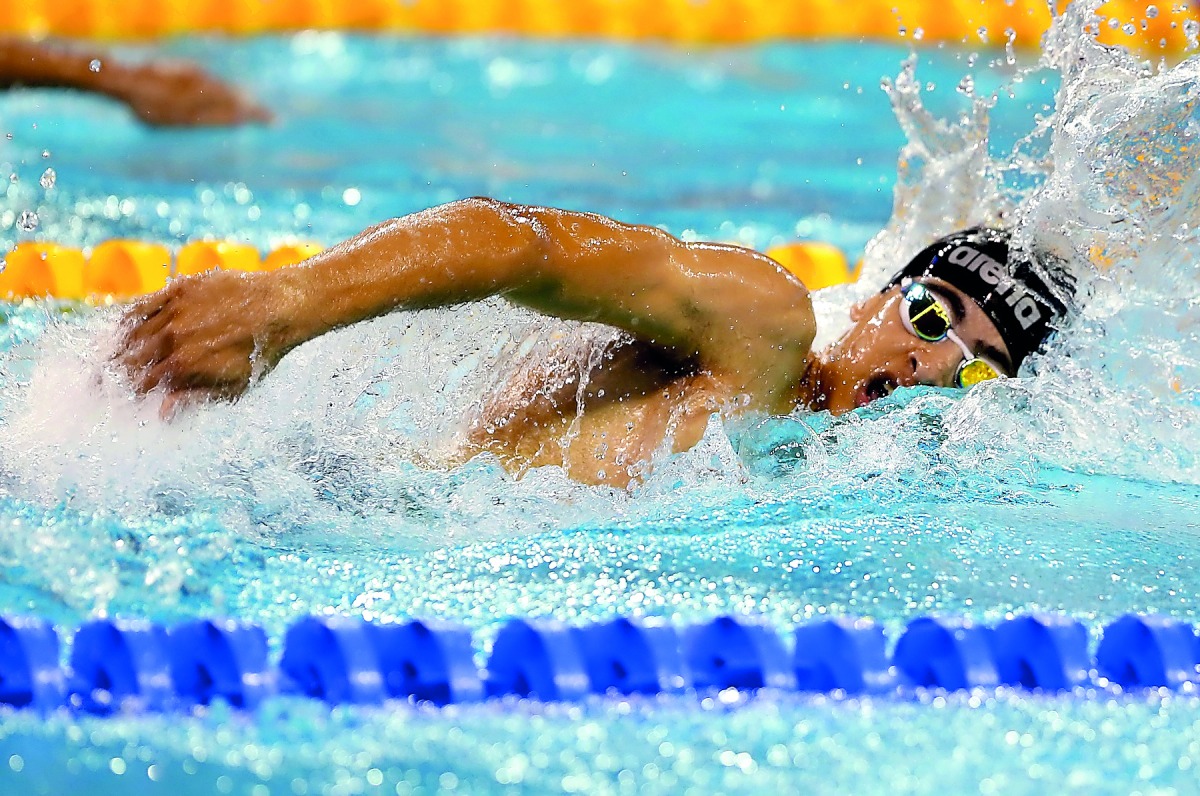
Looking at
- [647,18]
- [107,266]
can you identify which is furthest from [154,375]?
[647,18]

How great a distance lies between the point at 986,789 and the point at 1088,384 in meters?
1.09

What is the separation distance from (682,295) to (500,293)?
0.30m

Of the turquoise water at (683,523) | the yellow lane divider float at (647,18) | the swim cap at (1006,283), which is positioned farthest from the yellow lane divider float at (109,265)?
the yellow lane divider float at (647,18)

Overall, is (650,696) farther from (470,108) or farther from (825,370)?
(470,108)

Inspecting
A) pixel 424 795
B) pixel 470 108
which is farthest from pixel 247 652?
pixel 470 108

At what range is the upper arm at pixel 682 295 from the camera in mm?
1660

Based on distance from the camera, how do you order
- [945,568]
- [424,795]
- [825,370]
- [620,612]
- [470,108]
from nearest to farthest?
[424,795] → [620,612] → [945,568] → [825,370] → [470,108]

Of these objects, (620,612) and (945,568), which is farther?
(945,568)

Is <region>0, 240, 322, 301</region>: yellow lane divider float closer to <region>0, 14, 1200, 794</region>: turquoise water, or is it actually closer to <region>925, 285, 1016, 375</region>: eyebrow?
<region>0, 14, 1200, 794</region>: turquoise water

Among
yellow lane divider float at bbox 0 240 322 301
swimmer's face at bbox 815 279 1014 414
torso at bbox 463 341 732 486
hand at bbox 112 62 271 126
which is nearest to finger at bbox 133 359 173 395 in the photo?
torso at bbox 463 341 732 486

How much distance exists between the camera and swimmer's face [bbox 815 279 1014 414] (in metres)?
2.06

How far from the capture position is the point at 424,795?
1.25 meters

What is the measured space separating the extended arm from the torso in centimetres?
5

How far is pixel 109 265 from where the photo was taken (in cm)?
354
